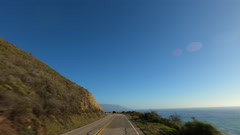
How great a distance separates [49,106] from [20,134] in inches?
227

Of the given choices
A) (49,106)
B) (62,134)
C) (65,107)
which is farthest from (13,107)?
(65,107)

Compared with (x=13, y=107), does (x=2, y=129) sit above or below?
below

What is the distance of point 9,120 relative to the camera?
9148mm

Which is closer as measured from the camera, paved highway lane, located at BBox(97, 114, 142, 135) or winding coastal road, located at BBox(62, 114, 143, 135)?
winding coastal road, located at BBox(62, 114, 143, 135)

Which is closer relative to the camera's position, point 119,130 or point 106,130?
point 106,130

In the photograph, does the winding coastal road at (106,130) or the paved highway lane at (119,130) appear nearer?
the winding coastal road at (106,130)

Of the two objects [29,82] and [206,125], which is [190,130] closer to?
[206,125]

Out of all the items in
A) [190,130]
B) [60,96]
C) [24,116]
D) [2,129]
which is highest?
[60,96]

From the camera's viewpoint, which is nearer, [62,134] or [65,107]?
[62,134]

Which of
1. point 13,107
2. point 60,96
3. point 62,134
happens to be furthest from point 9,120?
point 60,96

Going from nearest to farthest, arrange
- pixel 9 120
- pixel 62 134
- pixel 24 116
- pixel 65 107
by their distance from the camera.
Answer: pixel 9 120, pixel 24 116, pixel 62 134, pixel 65 107

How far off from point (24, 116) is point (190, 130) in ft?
40.8

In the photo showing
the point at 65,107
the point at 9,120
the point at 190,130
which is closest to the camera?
the point at 9,120

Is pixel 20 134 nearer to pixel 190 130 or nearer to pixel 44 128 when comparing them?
pixel 44 128
